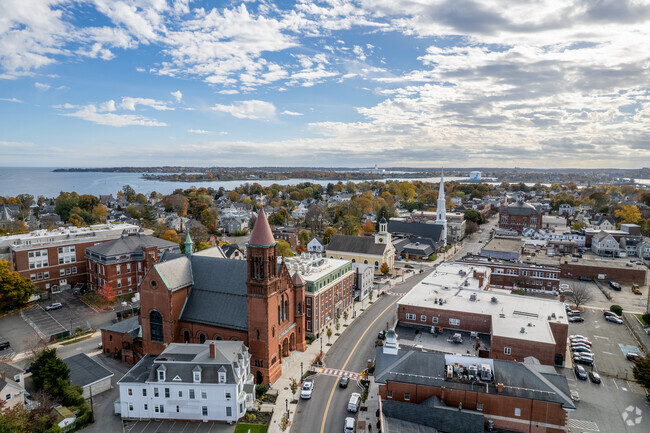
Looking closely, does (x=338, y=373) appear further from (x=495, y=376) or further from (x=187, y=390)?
(x=495, y=376)

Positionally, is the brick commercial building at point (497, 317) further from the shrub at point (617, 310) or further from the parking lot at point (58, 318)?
the parking lot at point (58, 318)

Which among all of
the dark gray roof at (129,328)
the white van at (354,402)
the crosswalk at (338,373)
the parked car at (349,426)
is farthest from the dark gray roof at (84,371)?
the parked car at (349,426)

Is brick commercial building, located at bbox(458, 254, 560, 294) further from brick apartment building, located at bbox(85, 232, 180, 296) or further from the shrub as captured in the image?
brick apartment building, located at bbox(85, 232, 180, 296)

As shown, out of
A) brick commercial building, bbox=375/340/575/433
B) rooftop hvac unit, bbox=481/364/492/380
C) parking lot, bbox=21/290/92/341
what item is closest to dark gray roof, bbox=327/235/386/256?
parking lot, bbox=21/290/92/341

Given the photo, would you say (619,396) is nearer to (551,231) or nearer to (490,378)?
(490,378)

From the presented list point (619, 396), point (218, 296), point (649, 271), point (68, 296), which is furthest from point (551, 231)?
point (68, 296)

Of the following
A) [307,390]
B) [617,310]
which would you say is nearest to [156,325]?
[307,390]
